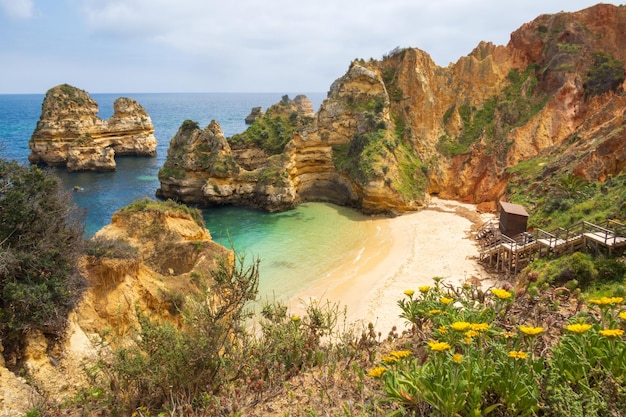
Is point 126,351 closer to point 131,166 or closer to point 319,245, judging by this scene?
point 319,245

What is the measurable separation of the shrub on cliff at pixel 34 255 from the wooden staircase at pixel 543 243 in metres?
18.3

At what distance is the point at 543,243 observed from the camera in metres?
19.0

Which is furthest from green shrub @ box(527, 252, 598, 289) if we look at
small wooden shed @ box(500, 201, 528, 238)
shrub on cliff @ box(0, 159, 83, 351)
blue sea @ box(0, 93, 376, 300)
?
shrub on cliff @ box(0, 159, 83, 351)

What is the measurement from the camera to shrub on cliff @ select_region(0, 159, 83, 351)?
27.8ft

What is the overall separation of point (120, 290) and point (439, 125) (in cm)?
4010

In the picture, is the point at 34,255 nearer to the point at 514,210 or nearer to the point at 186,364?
the point at 186,364

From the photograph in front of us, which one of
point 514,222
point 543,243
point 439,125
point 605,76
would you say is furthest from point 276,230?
point 605,76

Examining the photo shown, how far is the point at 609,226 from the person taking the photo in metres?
16.9

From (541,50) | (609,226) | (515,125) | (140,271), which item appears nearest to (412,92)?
(515,125)

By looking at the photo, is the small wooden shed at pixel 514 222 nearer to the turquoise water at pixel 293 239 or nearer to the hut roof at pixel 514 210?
the hut roof at pixel 514 210

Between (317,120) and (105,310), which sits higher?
(317,120)

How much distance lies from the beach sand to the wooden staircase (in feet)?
3.57

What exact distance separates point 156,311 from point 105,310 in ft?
5.11

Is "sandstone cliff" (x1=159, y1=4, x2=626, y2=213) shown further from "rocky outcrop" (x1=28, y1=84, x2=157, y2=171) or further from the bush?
the bush
